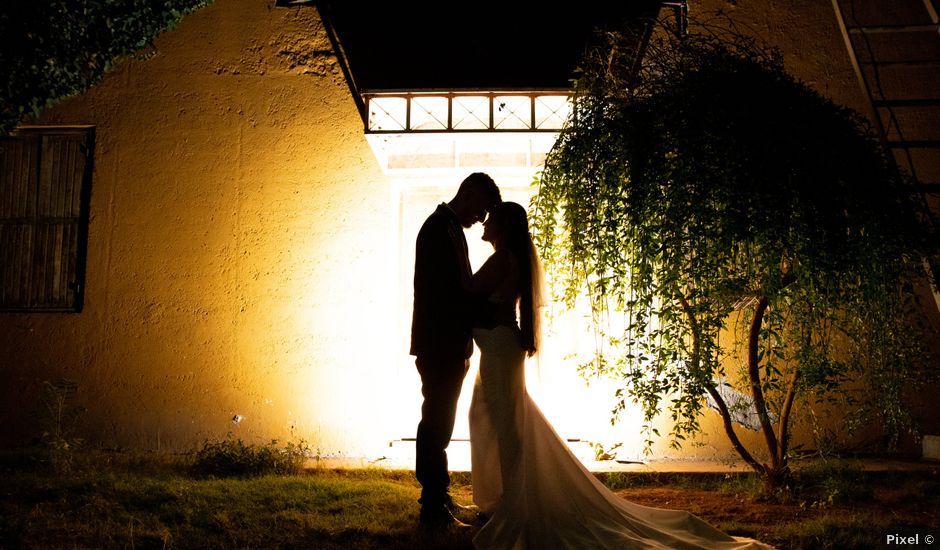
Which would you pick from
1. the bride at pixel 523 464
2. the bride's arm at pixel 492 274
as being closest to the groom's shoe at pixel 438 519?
the bride at pixel 523 464

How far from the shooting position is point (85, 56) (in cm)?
491

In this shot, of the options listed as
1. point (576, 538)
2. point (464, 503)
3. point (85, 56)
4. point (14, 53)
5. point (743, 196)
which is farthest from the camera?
point (85, 56)

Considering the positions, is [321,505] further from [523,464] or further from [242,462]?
[523,464]

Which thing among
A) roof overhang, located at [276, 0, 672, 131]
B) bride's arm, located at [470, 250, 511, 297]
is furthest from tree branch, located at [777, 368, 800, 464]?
roof overhang, located at [276, 0, 672, 131]

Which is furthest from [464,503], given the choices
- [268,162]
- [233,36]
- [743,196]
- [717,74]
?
[233,36]

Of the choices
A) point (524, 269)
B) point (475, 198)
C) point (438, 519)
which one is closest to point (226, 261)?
point (475, 198)

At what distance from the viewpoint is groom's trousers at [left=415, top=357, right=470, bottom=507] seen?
3752mm

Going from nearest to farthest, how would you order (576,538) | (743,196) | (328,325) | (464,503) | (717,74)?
(576,538)
(743,196)
(717,74)
(464,503)
(328,325)

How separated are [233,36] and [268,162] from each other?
139 cm

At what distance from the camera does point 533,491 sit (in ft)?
11.6

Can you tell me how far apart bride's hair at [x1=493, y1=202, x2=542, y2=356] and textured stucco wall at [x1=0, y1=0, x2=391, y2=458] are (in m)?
2.44

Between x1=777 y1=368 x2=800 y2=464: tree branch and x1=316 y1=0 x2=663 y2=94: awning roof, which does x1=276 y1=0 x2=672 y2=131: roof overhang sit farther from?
x1=777 y1=368 x2=800 y2=464: tree branch

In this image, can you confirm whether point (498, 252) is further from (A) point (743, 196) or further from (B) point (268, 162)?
(B) point (268, 162)

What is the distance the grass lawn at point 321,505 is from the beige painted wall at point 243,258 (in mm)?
938
